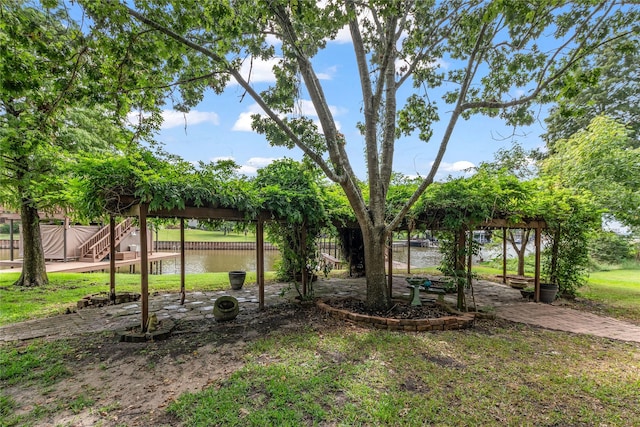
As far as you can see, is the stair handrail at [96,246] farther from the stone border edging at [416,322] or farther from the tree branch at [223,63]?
the stone border edging at [416,322]

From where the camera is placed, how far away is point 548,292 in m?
7.17

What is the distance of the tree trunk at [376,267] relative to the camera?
221 inches

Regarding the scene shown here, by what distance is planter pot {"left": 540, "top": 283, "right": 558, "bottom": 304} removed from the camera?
716 cm

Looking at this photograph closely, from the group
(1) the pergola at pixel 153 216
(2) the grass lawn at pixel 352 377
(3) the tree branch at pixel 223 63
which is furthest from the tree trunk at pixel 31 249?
(3) the tree branch at pixel 223 63

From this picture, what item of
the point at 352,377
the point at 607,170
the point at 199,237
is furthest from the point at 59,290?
the point at 199,237

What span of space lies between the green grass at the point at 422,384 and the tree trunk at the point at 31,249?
27.3 feet

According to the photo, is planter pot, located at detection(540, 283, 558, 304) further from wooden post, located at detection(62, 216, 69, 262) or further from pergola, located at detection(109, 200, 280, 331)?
wooden post, located at detection(62, 216, 69, 262)

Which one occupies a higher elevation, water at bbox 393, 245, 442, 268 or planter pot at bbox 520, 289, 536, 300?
planter pot at bbox 520, 289, 536, 300

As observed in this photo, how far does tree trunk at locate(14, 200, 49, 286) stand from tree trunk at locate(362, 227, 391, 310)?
9290 mm

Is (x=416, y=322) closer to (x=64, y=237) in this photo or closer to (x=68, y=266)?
(x=68, y=266)

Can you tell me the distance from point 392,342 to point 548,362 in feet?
6.38

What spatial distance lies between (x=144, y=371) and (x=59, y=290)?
671cm

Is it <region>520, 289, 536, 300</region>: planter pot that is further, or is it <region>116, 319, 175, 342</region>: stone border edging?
<region>520, 289, 536, 300</region>: planter pot

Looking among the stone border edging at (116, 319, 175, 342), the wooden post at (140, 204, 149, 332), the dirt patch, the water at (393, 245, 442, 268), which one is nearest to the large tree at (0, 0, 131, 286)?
the wooden post at (140, 204, 149, 332)
